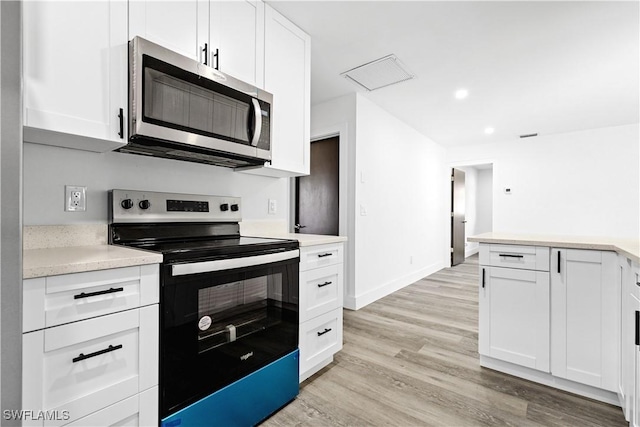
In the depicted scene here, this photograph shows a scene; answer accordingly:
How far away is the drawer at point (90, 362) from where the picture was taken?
2.97ft

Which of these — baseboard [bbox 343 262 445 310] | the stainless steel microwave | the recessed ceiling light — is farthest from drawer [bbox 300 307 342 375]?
the recessed ceiling light

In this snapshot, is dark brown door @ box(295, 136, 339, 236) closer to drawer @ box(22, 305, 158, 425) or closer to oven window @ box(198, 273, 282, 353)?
oven window @ box(198, 273, 282, 353)

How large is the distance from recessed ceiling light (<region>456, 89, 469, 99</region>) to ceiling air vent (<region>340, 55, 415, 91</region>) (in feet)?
2.59

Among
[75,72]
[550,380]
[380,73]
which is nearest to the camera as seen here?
[75,72]

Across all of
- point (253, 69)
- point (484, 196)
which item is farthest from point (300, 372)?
point (484, 196)

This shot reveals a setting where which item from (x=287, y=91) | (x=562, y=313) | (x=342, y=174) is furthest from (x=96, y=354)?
(x=342, y=174)

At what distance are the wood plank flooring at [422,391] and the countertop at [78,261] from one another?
1113 mm

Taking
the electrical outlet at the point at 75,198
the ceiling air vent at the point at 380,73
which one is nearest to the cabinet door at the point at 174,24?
the electrical outlet at the point at 75,198

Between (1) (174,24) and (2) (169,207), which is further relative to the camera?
(2) (169,207)

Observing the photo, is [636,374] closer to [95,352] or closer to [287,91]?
[95,352]

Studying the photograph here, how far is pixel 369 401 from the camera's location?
176 cm

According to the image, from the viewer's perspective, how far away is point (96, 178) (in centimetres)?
151

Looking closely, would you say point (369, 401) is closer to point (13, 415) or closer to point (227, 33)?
point (13, 415)

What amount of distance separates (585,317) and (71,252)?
2750 millimetres
